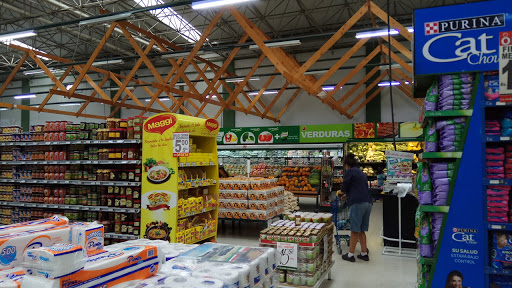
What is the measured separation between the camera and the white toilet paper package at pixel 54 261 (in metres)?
1.46

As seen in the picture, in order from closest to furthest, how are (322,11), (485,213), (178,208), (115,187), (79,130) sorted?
(485,213) < (178,208) < (115,187) < (79,130) < (322,11)

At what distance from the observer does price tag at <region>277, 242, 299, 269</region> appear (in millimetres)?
4215

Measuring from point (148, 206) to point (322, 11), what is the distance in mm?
11891

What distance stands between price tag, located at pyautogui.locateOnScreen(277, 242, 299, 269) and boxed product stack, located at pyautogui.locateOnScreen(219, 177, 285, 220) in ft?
10.2

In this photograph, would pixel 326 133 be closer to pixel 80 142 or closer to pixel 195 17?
pixel 195 17

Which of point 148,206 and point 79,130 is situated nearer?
point 148,206

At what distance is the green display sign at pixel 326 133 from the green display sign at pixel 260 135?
0.36 meters

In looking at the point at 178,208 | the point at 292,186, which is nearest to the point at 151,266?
the point at 178,208

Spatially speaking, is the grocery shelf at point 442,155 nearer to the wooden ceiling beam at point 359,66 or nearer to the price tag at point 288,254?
the price tag at point 288,254

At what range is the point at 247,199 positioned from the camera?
7598 millimetres

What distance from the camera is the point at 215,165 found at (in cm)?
644

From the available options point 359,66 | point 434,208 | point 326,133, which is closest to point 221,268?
point 434,208

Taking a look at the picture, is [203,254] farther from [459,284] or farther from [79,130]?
[79,130]

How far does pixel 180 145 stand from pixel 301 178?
22.9ft
